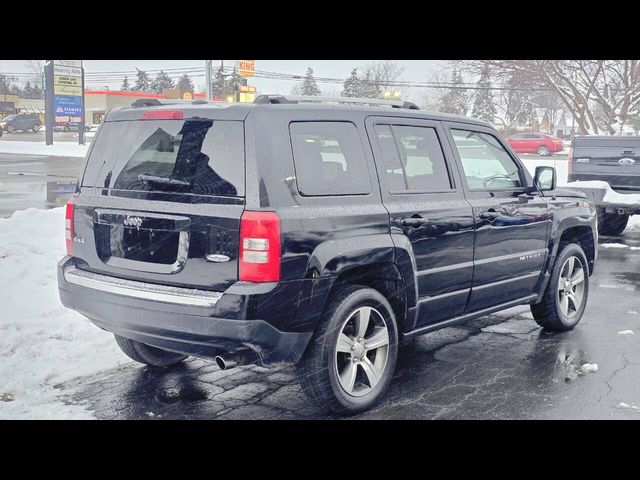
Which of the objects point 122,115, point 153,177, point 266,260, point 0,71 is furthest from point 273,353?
point 0,71

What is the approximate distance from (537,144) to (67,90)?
28.9 m

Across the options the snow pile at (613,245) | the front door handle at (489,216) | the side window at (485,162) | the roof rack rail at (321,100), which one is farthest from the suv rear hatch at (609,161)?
the roof rack rail at (321,100)

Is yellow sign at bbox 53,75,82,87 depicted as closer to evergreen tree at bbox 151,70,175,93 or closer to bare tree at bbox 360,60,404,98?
bare tree at bbox 360,60,404,98

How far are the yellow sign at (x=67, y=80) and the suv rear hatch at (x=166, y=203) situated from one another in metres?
41.3

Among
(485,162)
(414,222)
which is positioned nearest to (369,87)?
(485,162)

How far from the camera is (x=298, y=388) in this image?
4.91 m

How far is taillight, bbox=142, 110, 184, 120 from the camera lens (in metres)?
4.21

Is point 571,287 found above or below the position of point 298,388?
above

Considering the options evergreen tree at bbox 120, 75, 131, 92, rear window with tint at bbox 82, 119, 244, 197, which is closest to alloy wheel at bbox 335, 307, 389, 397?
rear window with tint at bbox 82, 119, 244, 197

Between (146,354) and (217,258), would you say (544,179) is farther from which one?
(146,354)

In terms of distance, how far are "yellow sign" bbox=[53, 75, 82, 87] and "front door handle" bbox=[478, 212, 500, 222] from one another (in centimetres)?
4163

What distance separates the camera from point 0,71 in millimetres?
83750

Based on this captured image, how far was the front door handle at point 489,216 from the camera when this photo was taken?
5.29m

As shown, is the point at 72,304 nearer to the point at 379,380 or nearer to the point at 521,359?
the point at 379,380
